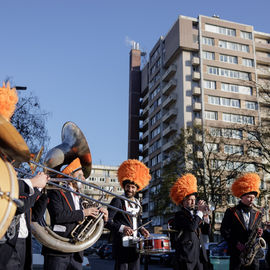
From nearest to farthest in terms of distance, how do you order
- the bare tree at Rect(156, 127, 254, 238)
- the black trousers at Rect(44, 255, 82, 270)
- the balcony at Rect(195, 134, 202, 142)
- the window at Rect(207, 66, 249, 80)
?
the black trousers at Rect(44, 255, 82, 270) → the bare tree at Rect(156, 127, 254, 238) → the balcony at Rect(195, 134, 202, 142) → the window at Rect(207, 66, 249, 80)

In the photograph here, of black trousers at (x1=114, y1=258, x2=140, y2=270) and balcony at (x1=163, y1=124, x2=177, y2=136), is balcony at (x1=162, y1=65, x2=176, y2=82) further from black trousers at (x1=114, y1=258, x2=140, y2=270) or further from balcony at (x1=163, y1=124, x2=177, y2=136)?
black trousers at (x1=114, y1=258, x2=140, y2=270)

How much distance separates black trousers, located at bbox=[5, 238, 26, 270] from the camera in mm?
3934

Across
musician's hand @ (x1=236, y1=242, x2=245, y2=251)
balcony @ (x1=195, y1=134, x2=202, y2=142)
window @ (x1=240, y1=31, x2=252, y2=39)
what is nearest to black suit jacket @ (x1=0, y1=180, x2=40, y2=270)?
musician's hand @ (x1=236, y1=242, x2=245, y2=251)

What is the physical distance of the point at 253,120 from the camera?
2270 inches

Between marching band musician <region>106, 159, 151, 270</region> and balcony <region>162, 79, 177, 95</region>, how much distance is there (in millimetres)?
56139

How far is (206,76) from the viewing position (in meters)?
59.6

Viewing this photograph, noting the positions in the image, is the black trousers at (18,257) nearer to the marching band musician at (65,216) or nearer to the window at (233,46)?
the marching band musician at (65,216)

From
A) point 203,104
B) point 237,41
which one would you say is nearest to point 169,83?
point 203,104

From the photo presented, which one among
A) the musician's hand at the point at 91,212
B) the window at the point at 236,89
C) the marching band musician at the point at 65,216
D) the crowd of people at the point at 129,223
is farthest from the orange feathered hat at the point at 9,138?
the window at the point at 236,89

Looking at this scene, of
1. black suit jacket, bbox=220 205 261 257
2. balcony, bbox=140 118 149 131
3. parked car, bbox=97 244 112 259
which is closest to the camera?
black suit jacket, bbox=220 205 261 257

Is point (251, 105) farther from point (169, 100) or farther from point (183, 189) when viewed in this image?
point (183, 189)

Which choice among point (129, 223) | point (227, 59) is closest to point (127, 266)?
point (129, 223)

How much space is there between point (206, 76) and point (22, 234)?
57.8 meters

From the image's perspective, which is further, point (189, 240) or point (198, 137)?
point (198, 137)
